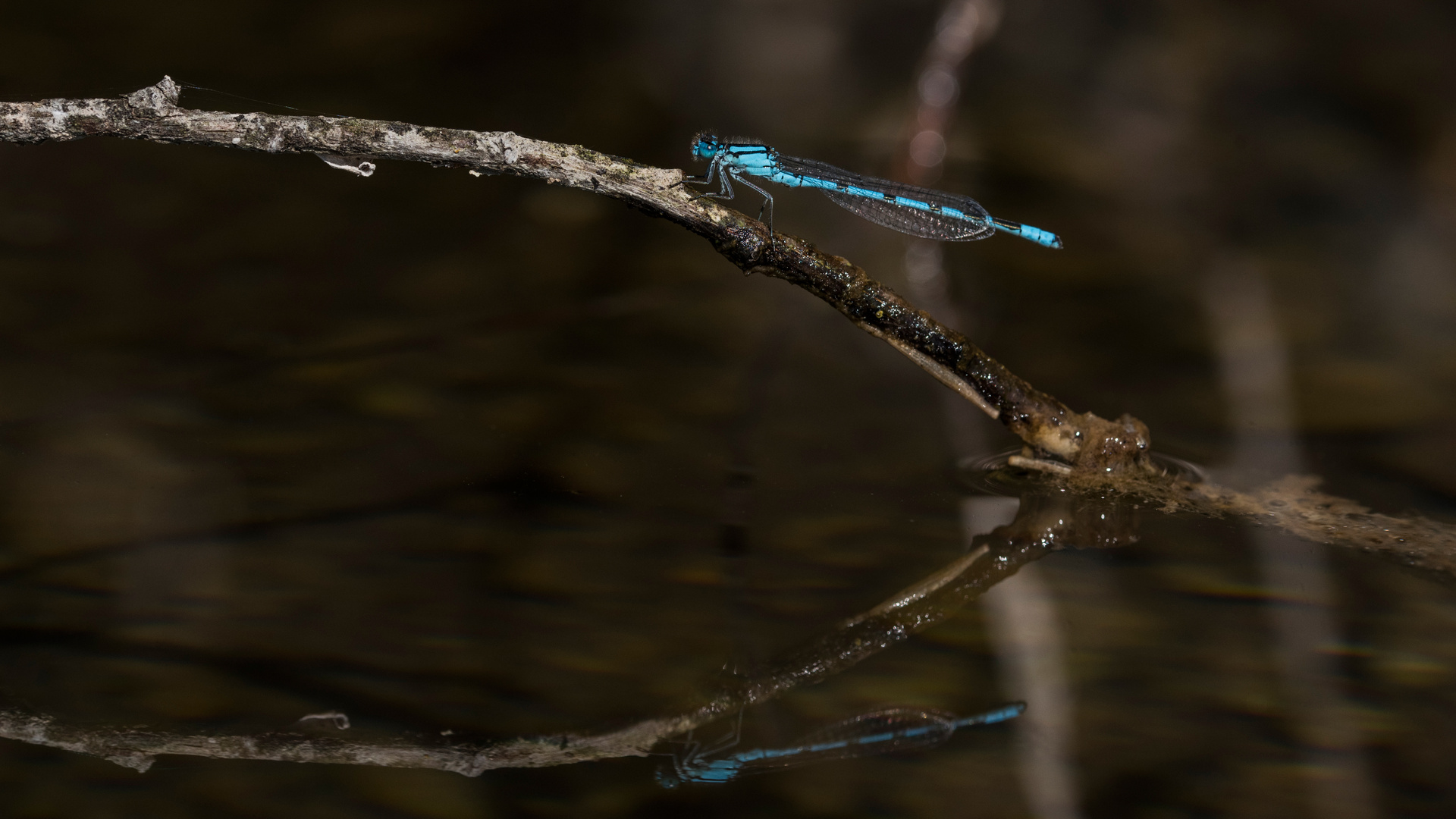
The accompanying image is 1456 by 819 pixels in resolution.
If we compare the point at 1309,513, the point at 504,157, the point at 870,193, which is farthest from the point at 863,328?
the point at 1309,513

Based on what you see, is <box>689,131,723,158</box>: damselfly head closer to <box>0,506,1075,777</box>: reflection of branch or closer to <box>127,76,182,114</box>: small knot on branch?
<box>127,76,182,114</box>: small knot on branch

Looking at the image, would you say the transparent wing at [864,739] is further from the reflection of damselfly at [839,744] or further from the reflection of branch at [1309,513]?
the reflection of branch at [1309,513]

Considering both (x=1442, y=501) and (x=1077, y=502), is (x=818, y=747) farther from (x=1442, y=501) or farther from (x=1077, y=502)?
(x=1442, y=501)

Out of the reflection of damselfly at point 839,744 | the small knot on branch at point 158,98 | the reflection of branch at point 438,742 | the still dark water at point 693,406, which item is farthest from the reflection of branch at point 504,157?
the reflection of damselfly at point 839,744

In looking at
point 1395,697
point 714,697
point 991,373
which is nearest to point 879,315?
point 991,373

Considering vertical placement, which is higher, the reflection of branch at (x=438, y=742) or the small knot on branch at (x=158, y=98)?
the small knot on branch at (x=158, y=98)

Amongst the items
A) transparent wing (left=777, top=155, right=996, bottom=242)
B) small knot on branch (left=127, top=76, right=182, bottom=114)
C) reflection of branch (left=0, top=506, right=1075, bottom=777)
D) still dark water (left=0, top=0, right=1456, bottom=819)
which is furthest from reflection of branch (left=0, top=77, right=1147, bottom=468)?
reflection of branch (left=0, top=506, right=1075, bottom=777)
